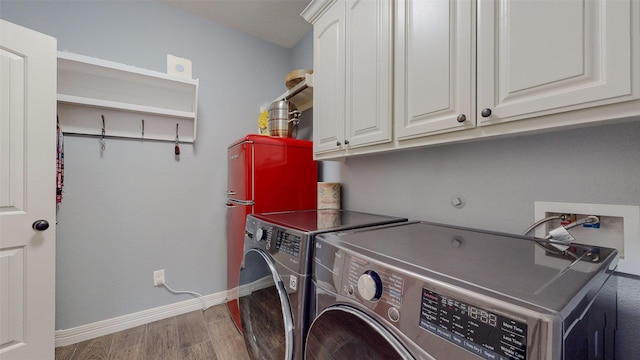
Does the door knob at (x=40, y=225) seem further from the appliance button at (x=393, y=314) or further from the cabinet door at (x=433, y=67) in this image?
the cabinet door at (x=433, y=67)

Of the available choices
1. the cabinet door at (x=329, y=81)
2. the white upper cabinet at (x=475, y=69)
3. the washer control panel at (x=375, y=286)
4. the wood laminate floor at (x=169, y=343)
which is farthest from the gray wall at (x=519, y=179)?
the wood laminate floor at (x=169, y=343)

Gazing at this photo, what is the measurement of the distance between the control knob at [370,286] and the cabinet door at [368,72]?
69cm

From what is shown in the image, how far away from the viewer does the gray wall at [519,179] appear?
0.72m

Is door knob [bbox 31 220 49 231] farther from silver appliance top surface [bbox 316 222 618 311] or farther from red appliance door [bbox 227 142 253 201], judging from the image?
silver appliance top surface [bbox 316 222 618 311]

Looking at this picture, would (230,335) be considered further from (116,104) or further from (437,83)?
(437,83)

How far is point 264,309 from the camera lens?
3.56 ft

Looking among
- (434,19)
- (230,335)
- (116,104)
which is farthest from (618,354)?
(116,104)

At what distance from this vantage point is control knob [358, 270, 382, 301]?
21.8 inches

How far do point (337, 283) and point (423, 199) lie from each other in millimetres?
787

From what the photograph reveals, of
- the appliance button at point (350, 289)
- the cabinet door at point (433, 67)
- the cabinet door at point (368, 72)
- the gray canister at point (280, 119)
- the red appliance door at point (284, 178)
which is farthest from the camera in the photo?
the gray canister at point (280, 119)

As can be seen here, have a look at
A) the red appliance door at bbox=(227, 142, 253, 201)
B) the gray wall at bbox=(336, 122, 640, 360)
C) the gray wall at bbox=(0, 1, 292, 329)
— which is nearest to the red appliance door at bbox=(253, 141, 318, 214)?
the red appliance door at bbox=(227, 142, 253, 201)

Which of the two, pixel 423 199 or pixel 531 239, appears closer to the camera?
pixel 531 239

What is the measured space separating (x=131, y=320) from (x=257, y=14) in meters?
2.71

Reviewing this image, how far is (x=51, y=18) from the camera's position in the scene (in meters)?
1.61
